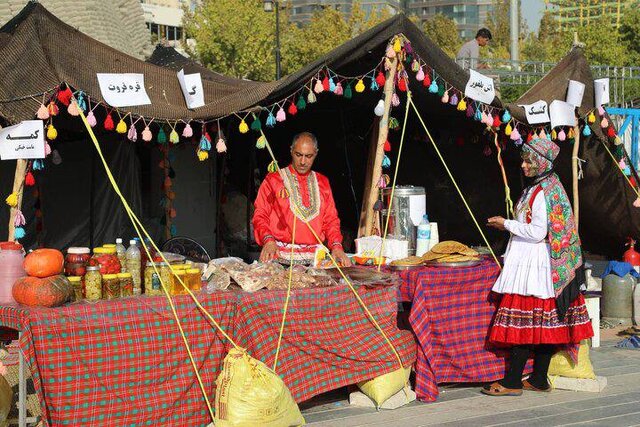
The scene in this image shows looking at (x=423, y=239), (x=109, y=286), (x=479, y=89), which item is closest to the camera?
(x=109, y=286)

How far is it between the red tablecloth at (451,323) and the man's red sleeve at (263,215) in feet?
3.19

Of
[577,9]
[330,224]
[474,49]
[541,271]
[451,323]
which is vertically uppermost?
[577,9]

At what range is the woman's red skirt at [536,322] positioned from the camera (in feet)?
20.0

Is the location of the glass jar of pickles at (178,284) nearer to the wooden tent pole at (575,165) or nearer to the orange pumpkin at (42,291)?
the orange pumpkin at (42,291)

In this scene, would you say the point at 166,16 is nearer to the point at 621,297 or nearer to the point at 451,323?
the point at 621,297

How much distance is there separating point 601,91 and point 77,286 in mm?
5256

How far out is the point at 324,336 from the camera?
229 inches

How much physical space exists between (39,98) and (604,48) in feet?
115

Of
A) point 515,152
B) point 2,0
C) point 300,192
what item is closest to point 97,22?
point 2,0

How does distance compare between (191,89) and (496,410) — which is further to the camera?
(191,89)

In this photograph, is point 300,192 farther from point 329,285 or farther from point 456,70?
point 456,70

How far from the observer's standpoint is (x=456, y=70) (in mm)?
7605

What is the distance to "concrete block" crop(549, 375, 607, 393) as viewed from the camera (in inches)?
254

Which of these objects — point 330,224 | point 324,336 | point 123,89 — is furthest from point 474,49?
point 324,336
